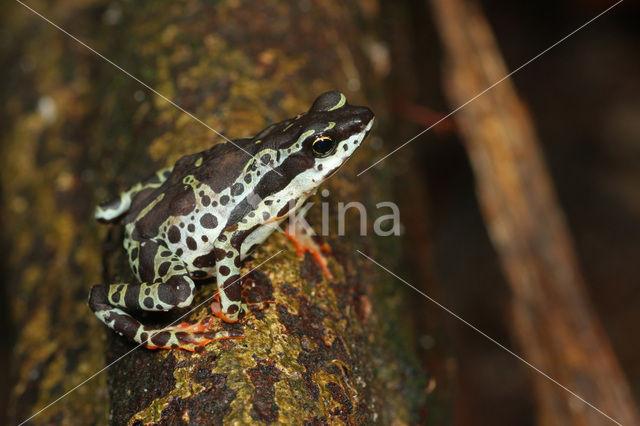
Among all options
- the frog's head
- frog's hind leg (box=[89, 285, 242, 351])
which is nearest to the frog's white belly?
the frog's head

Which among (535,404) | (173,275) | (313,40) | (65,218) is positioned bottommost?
(535,404)

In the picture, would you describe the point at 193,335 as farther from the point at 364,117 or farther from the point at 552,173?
the point at 552,173

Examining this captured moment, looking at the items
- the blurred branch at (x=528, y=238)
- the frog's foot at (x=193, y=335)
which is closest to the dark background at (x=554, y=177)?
the blurred branch at (x=528, y=238)

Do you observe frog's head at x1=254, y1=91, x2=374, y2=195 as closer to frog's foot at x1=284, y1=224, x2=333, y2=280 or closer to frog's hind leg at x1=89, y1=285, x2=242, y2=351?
frog's foot at x1=284, y1=224, x2=333, y2=280

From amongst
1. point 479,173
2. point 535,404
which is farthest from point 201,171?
point 535,404

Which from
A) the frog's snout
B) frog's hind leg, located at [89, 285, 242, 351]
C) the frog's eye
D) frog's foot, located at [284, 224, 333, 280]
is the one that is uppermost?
the frog's snout

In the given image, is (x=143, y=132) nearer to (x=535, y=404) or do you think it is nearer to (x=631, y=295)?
(x=535, y=404)

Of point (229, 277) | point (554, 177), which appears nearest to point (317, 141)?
point (229, 277)
